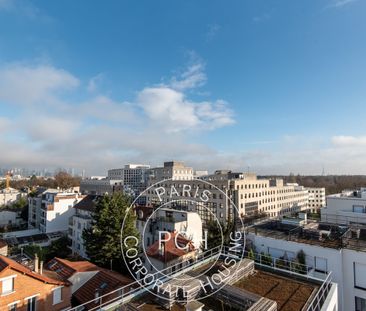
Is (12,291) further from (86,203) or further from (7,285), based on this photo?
(86,203)

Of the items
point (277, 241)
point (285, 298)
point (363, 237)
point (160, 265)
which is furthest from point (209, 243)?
point (285, 298)

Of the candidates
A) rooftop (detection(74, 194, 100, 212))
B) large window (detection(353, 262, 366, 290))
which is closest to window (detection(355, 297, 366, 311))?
large window (detection(353, 262, 366, 290))

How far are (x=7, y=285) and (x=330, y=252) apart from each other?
1613cm

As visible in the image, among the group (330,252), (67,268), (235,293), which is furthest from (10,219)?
(330,252)

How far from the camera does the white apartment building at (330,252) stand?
35.9 feet

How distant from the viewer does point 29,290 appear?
44.8ft

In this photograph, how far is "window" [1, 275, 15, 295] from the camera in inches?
504

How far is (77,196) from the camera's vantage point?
41.8 metres

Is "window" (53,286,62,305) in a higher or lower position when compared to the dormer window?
lower

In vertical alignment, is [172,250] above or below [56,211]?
above

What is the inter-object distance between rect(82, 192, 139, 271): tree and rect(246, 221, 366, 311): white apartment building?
11.4m

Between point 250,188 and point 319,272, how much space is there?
140ft

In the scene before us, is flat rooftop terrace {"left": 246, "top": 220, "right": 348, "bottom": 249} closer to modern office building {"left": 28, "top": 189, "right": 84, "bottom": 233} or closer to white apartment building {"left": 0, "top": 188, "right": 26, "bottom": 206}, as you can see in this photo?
modern office building {"left": 28, "top": 189, "right": 84, "bottom": 233}

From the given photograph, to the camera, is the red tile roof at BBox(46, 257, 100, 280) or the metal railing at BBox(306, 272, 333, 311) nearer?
the metal railing at BBox(306, 272, 333, 311)
